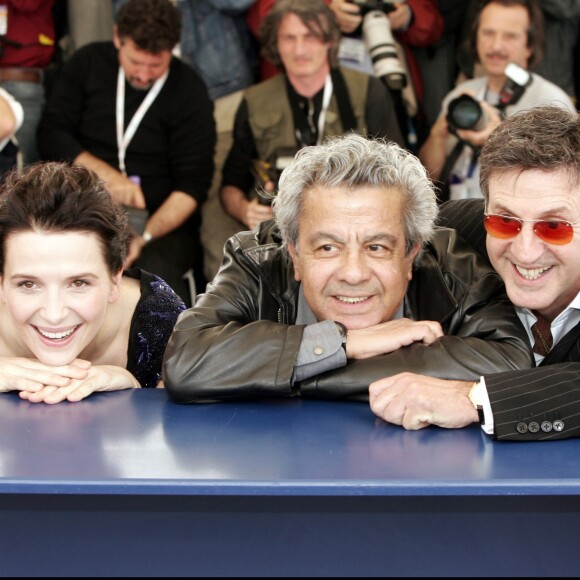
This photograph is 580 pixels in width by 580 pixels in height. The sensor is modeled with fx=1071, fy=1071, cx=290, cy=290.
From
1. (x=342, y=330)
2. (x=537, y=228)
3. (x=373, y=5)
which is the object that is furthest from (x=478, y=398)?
(x=373, y=5)

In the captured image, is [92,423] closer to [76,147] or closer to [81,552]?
[81,552]

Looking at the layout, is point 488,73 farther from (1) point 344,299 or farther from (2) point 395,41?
(1) point 344,299

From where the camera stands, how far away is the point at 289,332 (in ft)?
8.00

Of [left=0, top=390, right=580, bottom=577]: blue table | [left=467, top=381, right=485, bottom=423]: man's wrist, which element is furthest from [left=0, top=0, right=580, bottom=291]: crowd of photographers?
[left=0, top=390, right=580, bottom=577]: blue table

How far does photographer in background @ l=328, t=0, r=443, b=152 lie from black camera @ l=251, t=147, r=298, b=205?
707 millimetres

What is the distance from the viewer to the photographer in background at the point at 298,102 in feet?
15.8

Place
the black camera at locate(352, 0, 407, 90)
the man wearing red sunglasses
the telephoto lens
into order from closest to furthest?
the man wearing red sunglasses < the telephoto lens < the black camera at locate(352, 0, 407, 90)

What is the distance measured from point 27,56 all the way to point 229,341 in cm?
308

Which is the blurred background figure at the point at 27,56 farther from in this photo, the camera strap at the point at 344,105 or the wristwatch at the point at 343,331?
the wristwatch at the point at 343,331

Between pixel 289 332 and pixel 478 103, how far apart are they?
2.43 metres

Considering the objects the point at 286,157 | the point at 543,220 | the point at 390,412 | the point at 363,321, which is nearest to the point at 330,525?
the point at 390,412

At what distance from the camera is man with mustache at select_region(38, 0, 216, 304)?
16.1 ft

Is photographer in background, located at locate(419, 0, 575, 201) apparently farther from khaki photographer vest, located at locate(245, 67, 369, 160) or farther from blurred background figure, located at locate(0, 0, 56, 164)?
blurred background figure, located at locate(0, 0, 56, 164)

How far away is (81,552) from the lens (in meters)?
2.12
